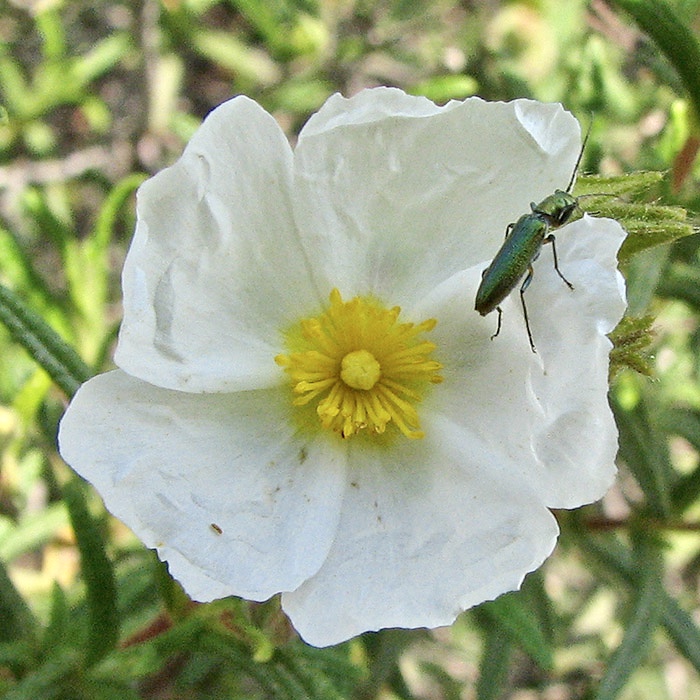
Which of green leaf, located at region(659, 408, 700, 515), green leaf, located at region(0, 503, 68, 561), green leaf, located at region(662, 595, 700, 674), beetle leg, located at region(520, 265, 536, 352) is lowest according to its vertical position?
green leaf, located at region(662, 595, 700, 674)

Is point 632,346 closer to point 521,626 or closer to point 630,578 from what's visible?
point 521,626

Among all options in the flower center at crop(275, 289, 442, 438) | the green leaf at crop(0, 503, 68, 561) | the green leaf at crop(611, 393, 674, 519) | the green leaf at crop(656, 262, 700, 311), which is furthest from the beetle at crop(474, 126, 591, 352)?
the green leaf at crop(0, 503, 68, 561)

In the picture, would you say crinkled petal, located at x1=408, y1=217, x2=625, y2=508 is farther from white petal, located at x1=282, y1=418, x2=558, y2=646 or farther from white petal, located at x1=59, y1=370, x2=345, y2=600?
white petal, located at x1=59, y1=370, x2=345, y2=600

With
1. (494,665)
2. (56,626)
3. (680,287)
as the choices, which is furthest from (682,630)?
(56,626)

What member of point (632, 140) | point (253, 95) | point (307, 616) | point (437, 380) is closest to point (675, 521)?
point (437, 380)

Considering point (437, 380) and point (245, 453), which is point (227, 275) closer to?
point (245, 453)

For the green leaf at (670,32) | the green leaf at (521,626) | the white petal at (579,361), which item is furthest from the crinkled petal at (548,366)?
the green leaf at (670,32)
